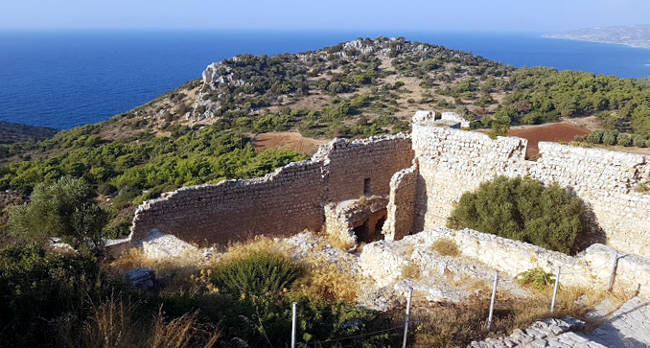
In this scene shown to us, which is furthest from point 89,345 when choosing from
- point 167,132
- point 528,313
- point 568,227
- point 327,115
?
point 167,132

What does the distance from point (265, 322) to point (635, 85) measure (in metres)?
36.4

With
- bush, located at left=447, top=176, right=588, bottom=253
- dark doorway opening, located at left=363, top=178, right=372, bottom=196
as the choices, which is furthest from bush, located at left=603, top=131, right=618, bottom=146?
dark doorway opening, located at left=363, top=178, right=372, bottom=196

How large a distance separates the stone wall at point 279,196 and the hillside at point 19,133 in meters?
40.9

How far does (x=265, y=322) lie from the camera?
17.0ft

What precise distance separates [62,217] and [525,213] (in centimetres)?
992

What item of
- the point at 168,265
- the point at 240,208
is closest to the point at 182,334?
the point at 168,265

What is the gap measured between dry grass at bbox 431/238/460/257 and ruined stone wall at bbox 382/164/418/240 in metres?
3.45

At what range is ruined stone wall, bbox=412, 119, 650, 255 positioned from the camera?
9.38 meters

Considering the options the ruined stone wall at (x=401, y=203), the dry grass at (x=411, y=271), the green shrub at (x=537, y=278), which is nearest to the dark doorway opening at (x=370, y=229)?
the ruined stone wall at (x=401, y=203)

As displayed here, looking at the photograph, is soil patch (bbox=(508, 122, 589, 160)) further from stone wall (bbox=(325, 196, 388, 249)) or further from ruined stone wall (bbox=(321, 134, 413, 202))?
stone wall (bbox=(325, 196, 388, 249))

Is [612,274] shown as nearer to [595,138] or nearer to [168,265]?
[168,265]

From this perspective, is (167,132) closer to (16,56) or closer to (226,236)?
(226,236)

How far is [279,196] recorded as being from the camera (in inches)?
445

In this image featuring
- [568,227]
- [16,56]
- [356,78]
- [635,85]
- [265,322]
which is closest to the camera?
[265,322]
